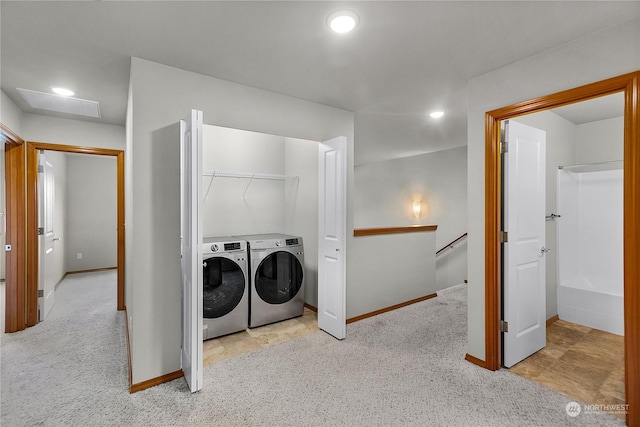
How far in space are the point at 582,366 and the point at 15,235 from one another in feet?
18.4

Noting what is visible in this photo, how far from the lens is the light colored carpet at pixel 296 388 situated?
1.84 metres

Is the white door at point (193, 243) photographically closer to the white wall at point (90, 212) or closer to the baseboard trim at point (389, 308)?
the baseboard trim at point (389, 308)

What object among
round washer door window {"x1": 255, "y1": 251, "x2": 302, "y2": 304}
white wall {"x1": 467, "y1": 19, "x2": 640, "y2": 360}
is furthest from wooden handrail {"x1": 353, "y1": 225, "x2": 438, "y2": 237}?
white wall {"x1": 467, "y1": 19, "x2": 640, "y2": 360}

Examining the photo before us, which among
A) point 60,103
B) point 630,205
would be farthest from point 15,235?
point 630,205

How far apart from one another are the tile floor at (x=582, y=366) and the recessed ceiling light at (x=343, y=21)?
2.85 metres

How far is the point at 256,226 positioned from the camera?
4.05 meters

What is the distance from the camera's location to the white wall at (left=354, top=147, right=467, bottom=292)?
5.48 meters

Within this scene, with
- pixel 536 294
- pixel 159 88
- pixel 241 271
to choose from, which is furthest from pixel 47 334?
pixel 536 294

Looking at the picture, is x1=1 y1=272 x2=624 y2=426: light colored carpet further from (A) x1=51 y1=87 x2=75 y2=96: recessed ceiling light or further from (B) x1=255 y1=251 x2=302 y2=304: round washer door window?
(A) x1=51 y1=87 x2=75 y2=96: recessed ceiling light

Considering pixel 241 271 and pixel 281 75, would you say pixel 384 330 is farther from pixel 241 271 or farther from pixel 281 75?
pixel 281 75

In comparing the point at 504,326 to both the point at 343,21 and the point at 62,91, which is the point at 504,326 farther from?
the point at 62,91

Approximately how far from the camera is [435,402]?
1981 millimetres

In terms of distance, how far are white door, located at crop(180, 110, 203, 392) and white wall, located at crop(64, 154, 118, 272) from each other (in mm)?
5048

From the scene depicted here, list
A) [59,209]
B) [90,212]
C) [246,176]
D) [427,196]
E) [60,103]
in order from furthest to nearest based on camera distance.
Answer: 1. [90,212]
2. [427,196]
3. [59,209]
4. [246,176]
5. [60,103]
